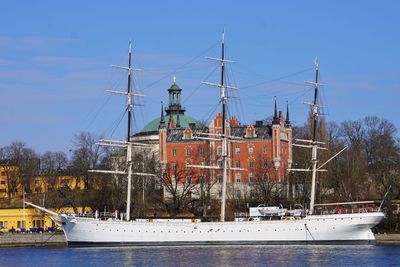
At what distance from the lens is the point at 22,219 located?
109750 millimetres

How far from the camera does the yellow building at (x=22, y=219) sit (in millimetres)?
109250

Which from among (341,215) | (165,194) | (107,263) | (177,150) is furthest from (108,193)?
(107,263)

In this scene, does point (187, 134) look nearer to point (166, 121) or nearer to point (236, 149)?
point (236, 149)

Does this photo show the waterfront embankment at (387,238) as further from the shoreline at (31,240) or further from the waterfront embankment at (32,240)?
the waterfront embankment at (32,240)

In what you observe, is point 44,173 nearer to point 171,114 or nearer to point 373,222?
point 171,114

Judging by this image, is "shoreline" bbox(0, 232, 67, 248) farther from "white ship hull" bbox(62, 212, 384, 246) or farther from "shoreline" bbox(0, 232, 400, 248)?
"white ship hull" bbox(62, 212, 384, 246)

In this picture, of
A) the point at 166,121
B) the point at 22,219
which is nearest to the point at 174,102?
the point at 166,121

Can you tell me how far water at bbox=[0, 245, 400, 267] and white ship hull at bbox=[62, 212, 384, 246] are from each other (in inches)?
107

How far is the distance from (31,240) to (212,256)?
30269 mm

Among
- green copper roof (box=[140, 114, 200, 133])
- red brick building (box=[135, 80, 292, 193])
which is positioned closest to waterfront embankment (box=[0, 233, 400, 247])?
red brick building (box=[135, 80, 292, 193])

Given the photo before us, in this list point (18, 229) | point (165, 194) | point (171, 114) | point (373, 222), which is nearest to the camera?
point (373, 222)

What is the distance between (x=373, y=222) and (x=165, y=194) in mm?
40994

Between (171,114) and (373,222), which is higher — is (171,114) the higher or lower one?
the higher one

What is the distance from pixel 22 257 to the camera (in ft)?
243
